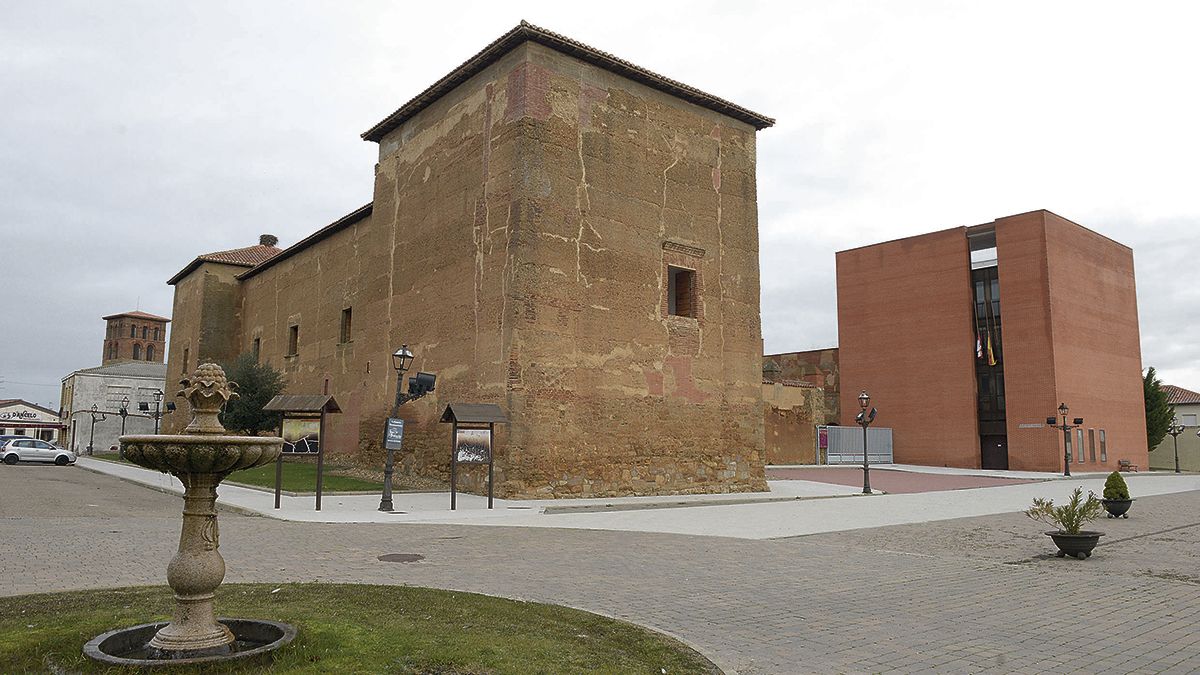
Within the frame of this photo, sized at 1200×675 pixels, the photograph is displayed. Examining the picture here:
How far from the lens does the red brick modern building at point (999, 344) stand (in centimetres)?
4131

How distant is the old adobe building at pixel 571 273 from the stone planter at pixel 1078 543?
11219 mm

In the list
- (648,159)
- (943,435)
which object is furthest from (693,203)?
(943,435)

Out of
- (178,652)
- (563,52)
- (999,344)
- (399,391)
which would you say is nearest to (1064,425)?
(999,344)

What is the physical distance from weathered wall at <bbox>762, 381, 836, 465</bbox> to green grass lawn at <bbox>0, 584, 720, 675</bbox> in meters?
35.9

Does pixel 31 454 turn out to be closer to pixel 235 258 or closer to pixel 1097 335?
pixel 235 258

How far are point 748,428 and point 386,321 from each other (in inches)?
451

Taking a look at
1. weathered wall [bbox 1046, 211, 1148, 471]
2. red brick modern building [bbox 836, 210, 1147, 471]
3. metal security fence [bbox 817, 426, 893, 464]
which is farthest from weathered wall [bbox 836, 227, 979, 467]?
weathered wall [bbox 1046, 211, 1148, 471]

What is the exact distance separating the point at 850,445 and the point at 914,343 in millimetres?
7292

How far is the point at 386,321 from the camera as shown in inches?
981

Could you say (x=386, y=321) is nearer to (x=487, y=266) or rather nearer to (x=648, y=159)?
(x=487, y=266)

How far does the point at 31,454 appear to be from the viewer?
35.5m

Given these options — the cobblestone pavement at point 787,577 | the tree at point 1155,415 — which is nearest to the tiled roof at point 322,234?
the cobblestone pavement at point 787,577

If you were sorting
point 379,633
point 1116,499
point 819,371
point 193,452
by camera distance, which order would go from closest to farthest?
point 193,452 → point 379,633 → point 1116,499 → point 819,371

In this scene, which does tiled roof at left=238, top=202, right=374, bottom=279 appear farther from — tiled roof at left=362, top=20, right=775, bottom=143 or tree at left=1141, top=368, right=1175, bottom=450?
tree at left=1141, top=368, right=1175, bottom=450
